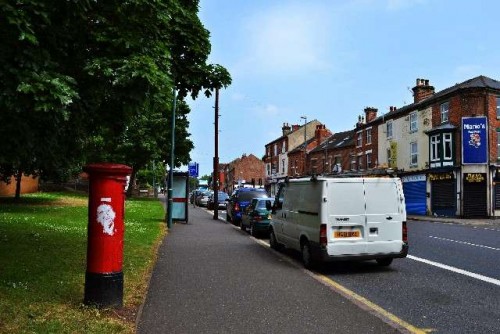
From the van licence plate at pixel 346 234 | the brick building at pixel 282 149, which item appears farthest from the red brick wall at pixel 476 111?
the brick building at pixel 282 149

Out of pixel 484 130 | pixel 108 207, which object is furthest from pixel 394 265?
pixel 484 130

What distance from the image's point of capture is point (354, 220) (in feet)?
31.6

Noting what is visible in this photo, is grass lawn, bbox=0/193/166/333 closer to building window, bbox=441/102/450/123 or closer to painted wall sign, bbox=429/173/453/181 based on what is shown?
painted wall sign, bbox=429/173/453/181

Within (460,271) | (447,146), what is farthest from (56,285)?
(447,146)

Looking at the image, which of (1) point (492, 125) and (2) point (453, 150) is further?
(2) point (453, 150)

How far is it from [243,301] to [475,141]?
102 feet

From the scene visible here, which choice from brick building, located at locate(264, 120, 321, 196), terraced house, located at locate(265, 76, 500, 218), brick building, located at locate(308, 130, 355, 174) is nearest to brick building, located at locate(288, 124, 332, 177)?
brick building, located at locate(308, 130, 355, 174)

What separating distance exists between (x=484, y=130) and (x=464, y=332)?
31.3 m

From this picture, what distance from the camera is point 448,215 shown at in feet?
114

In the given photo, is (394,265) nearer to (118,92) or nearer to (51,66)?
(118,92)

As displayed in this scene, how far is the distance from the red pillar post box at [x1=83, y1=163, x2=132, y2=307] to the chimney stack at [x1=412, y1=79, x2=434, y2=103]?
38573mm

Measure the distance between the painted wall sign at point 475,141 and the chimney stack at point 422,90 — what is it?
750 cm

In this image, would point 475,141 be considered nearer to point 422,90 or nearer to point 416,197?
point 416,197

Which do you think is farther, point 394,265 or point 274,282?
point 394,265
